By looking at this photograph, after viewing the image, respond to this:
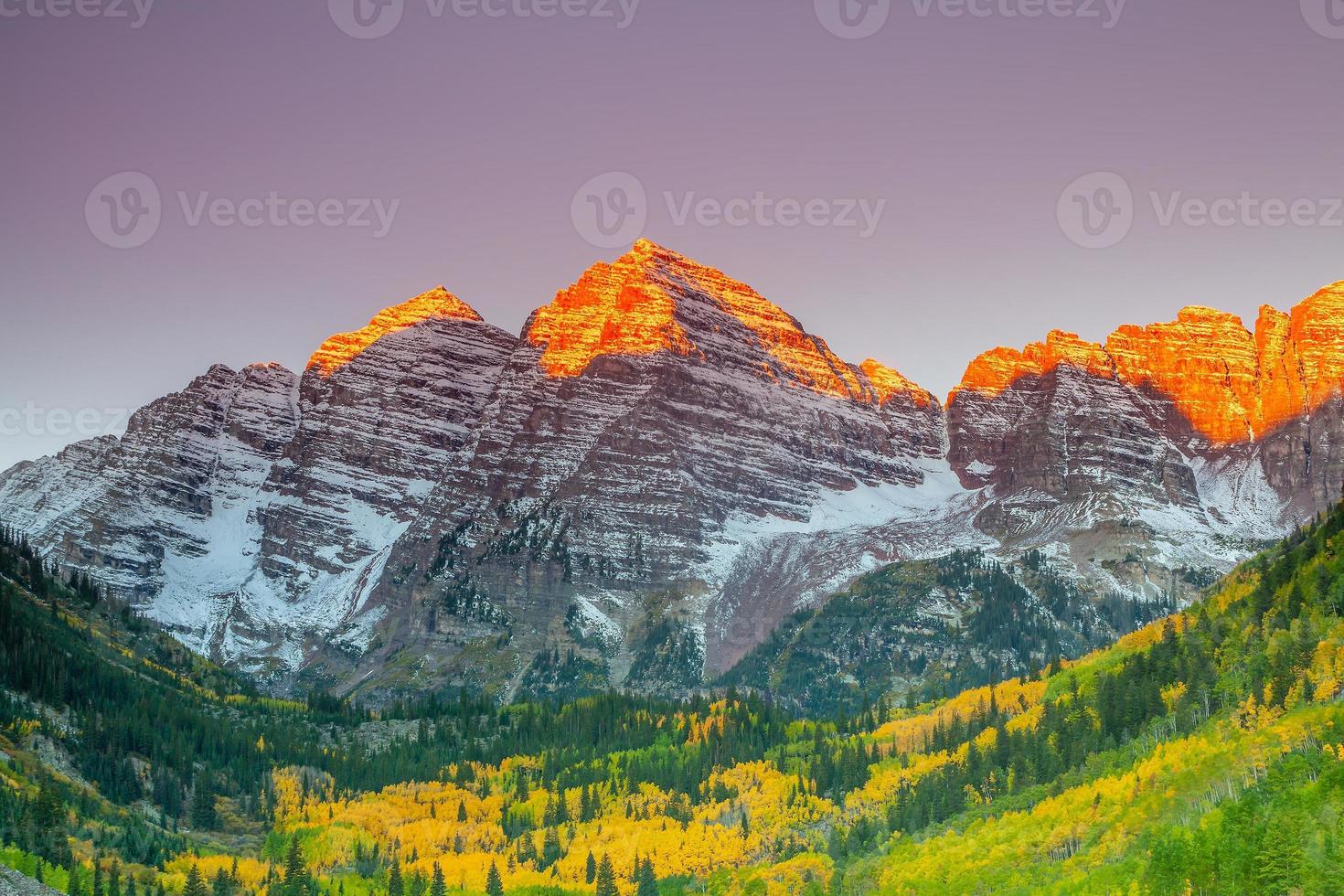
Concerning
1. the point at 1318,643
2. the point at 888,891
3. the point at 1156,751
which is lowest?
the point at 888,891

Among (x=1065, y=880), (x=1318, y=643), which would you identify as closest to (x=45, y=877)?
(x=1065, y=880)

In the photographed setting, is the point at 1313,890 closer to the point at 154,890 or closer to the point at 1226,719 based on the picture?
the point at 1226,719

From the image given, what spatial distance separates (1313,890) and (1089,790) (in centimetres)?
5472

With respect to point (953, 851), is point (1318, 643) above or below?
above

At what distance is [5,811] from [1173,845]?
132436 mm

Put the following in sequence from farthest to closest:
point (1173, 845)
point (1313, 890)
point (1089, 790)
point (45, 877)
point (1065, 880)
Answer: point (1089, 790)
point (45, 877)
point (1065, 880)
point (1173, 845)
point (1313, 890)

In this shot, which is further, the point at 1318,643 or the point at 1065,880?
the point at 1318,643

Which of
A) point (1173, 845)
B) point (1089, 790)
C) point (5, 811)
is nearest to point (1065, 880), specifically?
point (1173, 845)

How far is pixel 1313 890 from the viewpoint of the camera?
470 feet

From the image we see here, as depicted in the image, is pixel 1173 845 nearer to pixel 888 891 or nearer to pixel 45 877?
pixel 888 891

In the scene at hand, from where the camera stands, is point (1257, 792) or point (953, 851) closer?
point (1257, 792)

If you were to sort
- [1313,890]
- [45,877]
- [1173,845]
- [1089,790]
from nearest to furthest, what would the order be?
[1313,890] → [1173,845] → [45,877] → [1089,790]

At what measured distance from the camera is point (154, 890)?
7800 inches

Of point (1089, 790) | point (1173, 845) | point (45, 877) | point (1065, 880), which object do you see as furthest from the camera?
point (1089, 790)
